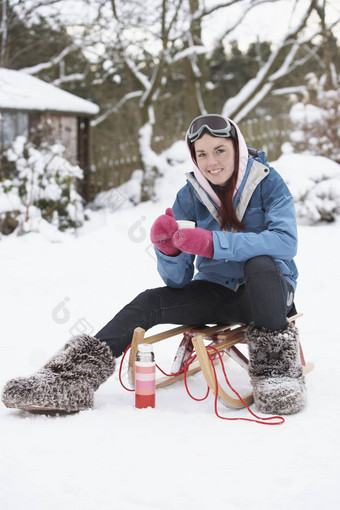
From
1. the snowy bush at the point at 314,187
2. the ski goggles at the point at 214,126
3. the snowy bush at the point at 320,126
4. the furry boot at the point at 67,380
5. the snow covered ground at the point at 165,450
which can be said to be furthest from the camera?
the snowy bush at the point at 320,126

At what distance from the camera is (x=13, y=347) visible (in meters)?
3.51

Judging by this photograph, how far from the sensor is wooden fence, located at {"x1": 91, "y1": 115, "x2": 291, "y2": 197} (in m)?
9.88

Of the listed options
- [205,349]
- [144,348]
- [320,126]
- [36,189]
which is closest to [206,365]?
[205,349]

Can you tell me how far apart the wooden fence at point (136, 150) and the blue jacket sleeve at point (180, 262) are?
730 centimetres

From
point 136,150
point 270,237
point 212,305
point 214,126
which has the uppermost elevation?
point 136,150

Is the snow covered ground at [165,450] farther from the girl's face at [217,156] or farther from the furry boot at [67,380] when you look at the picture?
the girl's face at [217,156]

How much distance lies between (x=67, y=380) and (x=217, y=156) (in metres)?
1.18

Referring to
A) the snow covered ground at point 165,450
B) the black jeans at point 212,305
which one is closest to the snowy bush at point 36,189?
the snow covered ground at point 165,450

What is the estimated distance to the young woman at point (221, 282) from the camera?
239 centimetres

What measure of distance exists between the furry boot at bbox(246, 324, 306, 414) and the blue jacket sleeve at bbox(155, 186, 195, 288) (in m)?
0.40

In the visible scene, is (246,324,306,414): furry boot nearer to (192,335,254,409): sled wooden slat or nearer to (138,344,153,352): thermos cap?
(192,335,254,409): sled wooden slat

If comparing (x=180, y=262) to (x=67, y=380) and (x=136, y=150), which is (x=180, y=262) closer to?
(x=67, y=380)

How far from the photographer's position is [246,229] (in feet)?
8.85

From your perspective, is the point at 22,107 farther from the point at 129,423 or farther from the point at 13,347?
the point at 129,423
